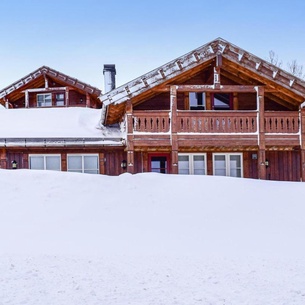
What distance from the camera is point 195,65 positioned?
15.1 metres

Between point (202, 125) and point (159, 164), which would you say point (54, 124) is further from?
point (202, 125)

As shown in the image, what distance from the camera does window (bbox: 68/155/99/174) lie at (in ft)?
55.6

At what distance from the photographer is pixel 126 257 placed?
679cm

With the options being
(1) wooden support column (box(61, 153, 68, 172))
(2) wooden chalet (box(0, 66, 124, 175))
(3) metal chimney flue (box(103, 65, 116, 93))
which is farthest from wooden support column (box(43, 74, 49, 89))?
(1) wooden support column (box(61, 153, 68, 172))

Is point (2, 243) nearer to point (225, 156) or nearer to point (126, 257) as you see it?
point (126, 257)

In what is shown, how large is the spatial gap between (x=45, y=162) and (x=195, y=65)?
7778 mm

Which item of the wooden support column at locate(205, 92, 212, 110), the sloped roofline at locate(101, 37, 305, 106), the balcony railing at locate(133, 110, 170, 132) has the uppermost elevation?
the sloped roofline at locate(101, 37, 305, 106)

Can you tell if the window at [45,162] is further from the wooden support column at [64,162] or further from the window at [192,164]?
the window at [192,164]

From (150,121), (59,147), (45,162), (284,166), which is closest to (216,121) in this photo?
(150,121)

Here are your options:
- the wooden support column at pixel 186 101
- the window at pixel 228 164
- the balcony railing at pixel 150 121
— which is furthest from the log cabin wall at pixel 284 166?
the balcony railing at pixel 150 121

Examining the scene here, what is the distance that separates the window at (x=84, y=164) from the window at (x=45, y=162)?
0.57 m

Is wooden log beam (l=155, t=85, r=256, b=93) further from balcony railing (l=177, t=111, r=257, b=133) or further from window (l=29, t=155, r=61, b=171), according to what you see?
window (l=29, t=155, r=61, b=171)

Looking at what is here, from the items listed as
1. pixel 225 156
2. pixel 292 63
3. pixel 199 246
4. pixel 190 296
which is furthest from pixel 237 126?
pixel 292 63

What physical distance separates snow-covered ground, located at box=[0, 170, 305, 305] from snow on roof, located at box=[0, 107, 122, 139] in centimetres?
431
